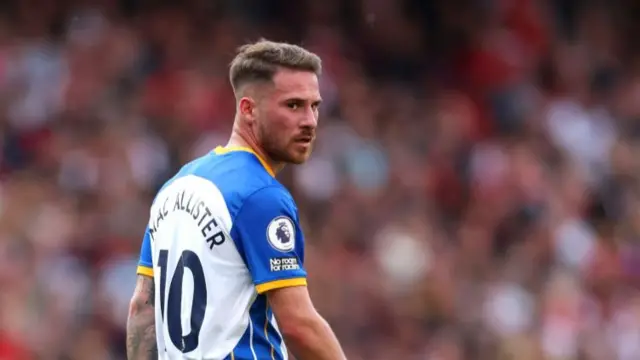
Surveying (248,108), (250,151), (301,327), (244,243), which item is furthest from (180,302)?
(248,108)

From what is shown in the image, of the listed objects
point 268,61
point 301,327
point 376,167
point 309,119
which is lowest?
point 301,327

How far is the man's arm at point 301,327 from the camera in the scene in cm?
533

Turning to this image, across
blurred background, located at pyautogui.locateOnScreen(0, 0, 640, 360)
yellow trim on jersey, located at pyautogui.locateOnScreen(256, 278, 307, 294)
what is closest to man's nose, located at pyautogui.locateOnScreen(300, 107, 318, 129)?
yellow trim on jersey, located at pyautogui.locateOnScreen(256, 278, 307, 294)

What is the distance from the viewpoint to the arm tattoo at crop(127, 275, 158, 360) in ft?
19.1

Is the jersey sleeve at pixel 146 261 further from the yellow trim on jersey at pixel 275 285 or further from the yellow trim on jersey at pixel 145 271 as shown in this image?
the yellow trim on jersey at pixel 275 285

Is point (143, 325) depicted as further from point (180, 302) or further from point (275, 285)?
point (275, 285)

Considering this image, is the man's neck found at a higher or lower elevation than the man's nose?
lower

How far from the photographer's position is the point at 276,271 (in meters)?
5.36

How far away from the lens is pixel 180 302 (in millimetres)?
5520

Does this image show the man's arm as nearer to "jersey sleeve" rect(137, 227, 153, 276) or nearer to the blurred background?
"jersey sleeve" rect(137, 227, 153, 276)

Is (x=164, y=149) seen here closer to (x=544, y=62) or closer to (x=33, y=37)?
(x=33, y=37)

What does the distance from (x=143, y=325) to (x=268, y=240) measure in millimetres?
766

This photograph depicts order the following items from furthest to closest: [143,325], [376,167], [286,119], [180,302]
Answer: [376,167] → [143,325] → [286,119] → [180,302]

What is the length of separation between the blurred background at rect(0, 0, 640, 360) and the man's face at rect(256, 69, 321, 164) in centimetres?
519
